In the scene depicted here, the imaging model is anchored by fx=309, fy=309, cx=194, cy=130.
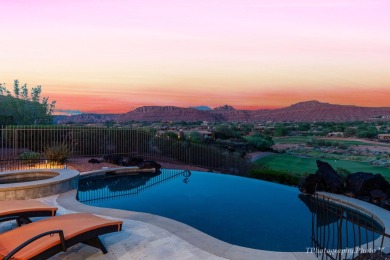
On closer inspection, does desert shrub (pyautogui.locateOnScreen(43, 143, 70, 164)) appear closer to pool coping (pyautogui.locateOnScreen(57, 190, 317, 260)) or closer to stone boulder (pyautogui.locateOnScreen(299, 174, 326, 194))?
pool coping (pyautogui.locateOnScreen(57, 190, 317, 260))

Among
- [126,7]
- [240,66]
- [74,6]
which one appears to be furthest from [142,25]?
[240,66]

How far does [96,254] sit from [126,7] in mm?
11119

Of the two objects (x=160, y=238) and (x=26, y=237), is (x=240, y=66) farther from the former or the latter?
(x=26, y=237)

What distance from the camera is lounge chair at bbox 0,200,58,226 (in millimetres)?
5137

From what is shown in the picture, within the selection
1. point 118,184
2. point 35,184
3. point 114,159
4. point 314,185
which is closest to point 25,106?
point 114,159

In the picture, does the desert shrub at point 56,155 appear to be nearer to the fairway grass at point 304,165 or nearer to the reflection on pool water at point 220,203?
the reflection on pool water at point 220,203

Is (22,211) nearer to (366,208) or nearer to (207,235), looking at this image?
(207,235)

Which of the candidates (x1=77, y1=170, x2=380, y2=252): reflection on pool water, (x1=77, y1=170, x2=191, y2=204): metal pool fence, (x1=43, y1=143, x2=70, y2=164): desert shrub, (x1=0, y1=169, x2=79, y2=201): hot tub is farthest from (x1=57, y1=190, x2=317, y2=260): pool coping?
(x1=43, y1=143, x2=70, y2=164): desert shrub

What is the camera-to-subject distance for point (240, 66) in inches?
794

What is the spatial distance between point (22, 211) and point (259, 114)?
85.5 meters

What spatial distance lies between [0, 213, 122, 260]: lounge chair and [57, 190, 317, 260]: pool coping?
1406 millimetres

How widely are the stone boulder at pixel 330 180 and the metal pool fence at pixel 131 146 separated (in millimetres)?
6319

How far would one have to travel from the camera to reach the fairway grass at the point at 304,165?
17.5 meters

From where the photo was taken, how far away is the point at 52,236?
4.02 m
